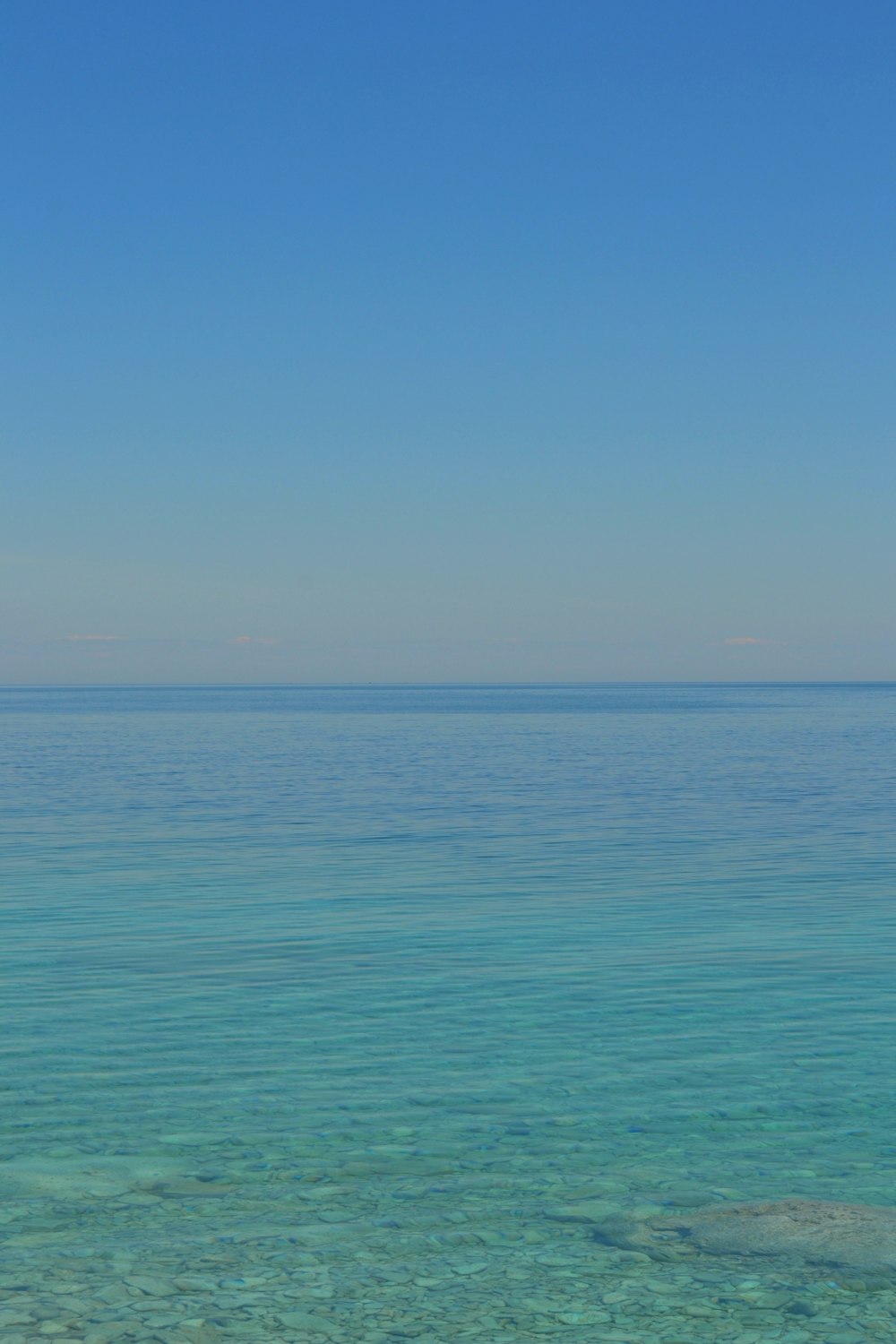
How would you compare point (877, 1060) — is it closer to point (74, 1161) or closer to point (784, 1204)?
point (784, 1204)

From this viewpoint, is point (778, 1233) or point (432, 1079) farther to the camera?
point (432, 1079)

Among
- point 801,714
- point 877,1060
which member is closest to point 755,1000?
point 877,1060

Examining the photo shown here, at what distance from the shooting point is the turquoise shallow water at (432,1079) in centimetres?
998

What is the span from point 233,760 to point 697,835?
43074mm

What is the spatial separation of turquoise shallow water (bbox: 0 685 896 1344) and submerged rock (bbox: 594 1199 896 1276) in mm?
181

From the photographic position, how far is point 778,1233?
35.1 ft

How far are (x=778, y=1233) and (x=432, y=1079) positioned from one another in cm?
543

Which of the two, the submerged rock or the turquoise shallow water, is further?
the submerged rock

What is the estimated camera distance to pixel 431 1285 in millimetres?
10117

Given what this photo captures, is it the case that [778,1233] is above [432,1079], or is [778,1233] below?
above

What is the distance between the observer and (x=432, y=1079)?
50.0 ft

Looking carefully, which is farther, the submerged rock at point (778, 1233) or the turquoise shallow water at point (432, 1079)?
the submerged rock at point (778, 1233)

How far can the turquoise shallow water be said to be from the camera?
9.98 metres

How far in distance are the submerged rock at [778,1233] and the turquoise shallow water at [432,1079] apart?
181 mm
